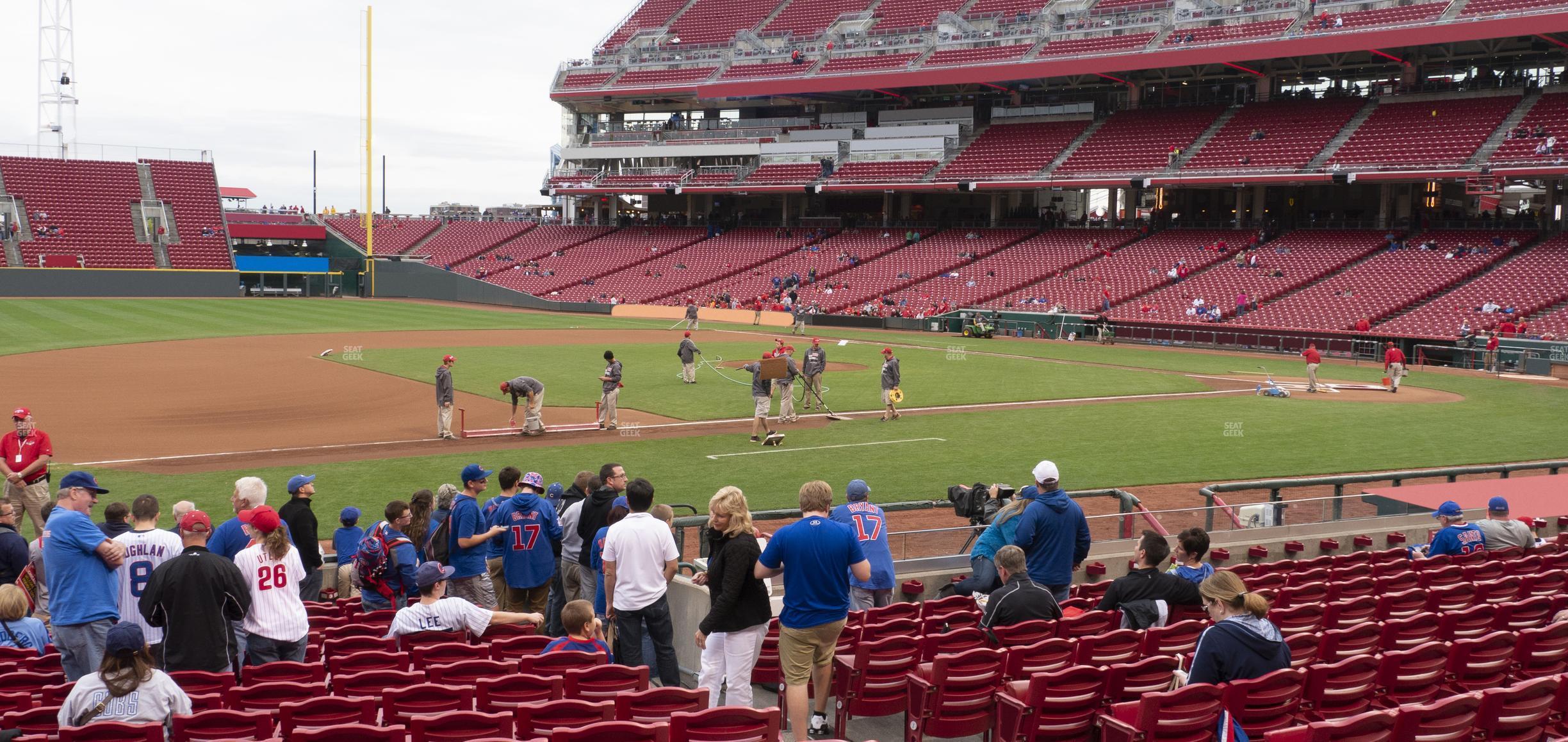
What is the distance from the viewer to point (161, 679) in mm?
5961

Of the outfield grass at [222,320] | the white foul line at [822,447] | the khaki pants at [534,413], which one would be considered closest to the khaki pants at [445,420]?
the khaki pants at [534,413]

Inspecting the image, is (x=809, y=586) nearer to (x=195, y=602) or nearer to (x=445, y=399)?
(x=195, y=602)

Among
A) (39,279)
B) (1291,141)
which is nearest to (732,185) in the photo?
(1291,141)

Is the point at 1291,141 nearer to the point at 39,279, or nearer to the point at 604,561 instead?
the point at 604,561

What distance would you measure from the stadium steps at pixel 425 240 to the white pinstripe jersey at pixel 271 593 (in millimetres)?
72882

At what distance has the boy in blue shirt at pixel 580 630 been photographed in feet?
23.4

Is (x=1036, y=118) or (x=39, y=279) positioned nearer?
(x=39, y=279)

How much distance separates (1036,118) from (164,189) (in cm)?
5522

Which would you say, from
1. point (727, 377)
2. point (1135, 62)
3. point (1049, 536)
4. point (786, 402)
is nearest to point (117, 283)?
point (727, 377)

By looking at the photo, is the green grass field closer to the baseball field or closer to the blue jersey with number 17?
the baseball field

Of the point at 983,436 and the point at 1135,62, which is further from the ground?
the point at 1135,62

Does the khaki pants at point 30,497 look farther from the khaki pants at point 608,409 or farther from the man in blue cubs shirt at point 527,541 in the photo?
the khaki pants at point 608,409

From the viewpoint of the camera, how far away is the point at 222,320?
50.0m

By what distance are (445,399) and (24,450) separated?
850cm
